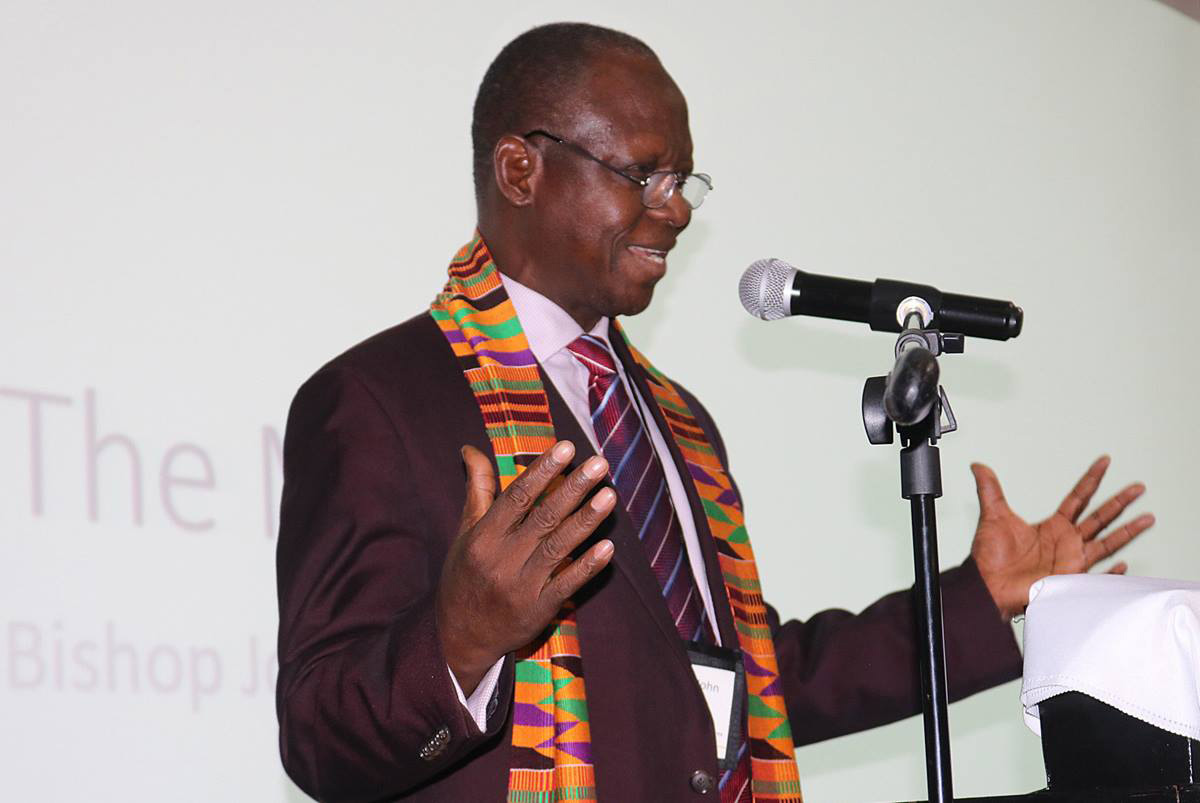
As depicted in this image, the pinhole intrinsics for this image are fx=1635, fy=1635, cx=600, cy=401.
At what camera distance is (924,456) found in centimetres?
186

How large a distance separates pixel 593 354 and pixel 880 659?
0.69 meters

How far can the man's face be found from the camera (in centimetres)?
252

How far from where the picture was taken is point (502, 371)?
2441 mm

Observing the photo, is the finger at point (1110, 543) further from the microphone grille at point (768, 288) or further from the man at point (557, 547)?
the microphone grille at point (768, 288)

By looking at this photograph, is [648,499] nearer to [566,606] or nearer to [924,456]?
[566,606]

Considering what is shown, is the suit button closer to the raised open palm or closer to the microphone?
the microphone

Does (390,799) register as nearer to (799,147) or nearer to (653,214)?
(653,214)

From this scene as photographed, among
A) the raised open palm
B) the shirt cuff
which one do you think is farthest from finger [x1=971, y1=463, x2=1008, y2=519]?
the shirt cuff

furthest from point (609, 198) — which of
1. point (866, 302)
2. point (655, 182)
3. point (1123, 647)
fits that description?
point (1123, 647)

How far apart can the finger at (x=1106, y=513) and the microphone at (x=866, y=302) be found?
0.61m

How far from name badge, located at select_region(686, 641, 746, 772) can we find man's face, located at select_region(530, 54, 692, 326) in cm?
56

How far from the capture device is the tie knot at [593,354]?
2.58m

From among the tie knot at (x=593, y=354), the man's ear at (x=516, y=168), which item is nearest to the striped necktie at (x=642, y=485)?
the tie knot at (x=593, y=354)

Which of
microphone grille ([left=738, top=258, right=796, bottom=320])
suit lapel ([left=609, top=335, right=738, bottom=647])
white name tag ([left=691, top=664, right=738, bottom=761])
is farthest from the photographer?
suit lapel ([left=609, top=335, right=738, bottom=647])
